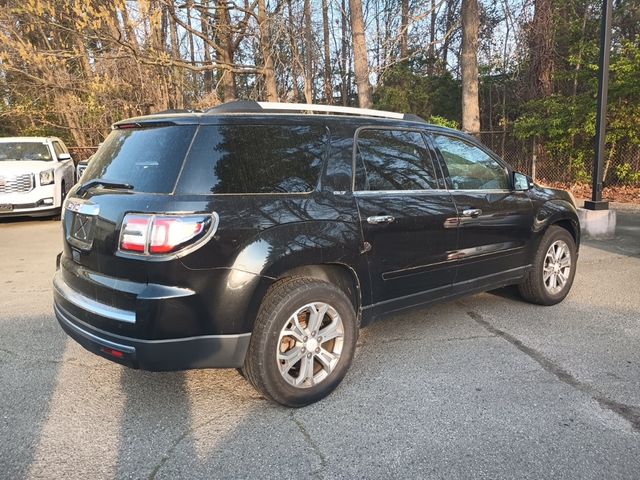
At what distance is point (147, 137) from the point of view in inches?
118

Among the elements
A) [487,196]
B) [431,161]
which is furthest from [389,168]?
[487,196]

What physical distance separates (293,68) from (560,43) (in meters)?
8.10

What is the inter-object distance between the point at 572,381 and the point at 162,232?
2788 mm

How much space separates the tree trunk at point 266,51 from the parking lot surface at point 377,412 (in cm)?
1030

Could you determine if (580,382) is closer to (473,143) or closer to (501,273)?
(501,273)

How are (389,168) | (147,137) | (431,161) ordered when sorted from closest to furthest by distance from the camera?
(147,137)
(389,168)
(431,161)

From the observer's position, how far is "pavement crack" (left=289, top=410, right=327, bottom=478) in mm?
2428

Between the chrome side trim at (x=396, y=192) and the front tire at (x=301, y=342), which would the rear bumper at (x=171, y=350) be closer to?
the front tire at (x=301, y=342)

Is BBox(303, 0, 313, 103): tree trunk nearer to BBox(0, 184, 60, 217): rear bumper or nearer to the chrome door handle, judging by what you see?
BBox(0, 184, 60, 217): rear bumper

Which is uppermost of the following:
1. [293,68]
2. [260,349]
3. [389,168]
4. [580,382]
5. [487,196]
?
[293,68]

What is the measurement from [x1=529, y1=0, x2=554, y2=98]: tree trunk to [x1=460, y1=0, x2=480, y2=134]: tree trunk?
2.78 meters

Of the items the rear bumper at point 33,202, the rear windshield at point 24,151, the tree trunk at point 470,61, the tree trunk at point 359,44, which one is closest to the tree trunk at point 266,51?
the tree trunk at point 359,44

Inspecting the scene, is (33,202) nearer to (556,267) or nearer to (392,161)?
(392,161)

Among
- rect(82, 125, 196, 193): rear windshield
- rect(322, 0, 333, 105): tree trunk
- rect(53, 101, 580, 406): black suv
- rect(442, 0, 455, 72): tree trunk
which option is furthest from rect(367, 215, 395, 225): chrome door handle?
rect(442, 0, 455, 72): tree trunk
